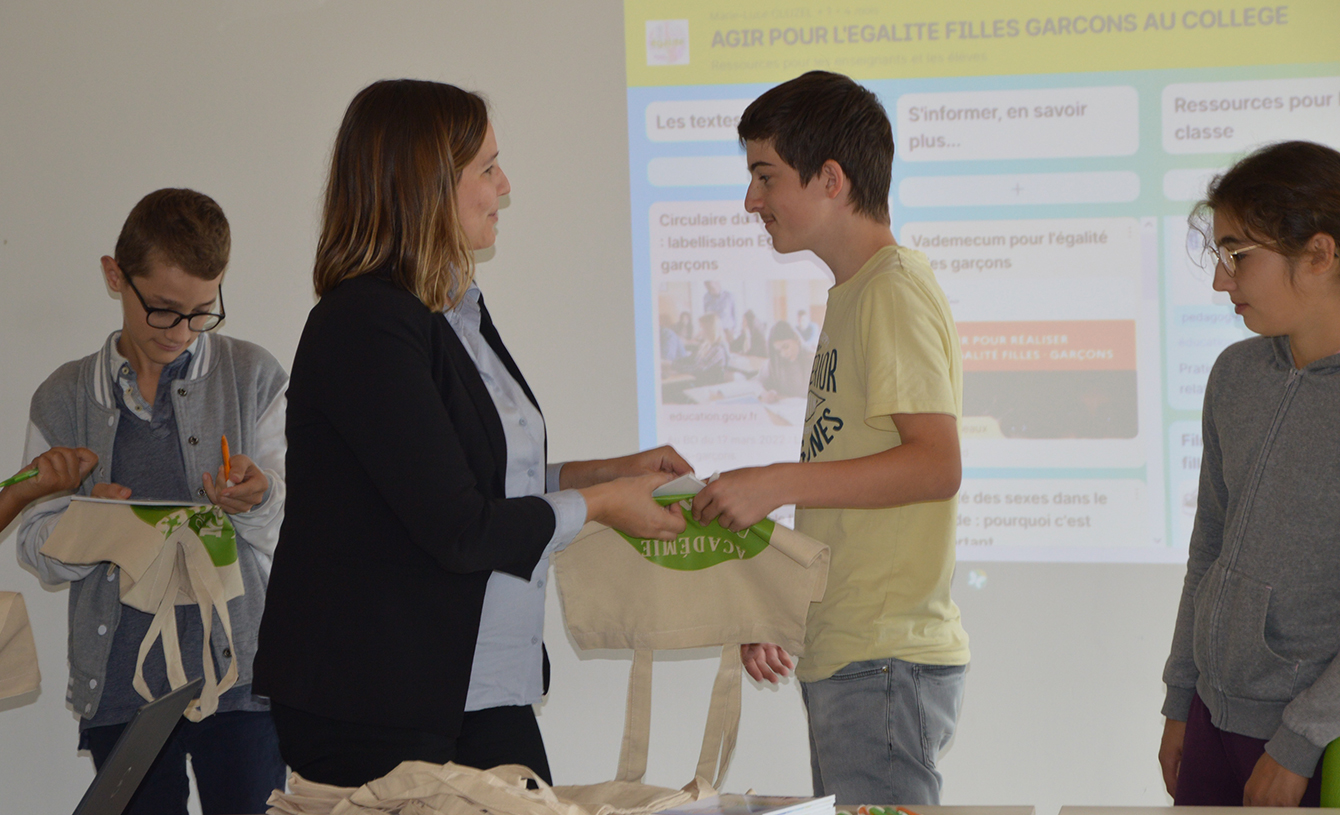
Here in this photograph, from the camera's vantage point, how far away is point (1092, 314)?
296cm

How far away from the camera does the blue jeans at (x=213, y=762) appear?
2.29m

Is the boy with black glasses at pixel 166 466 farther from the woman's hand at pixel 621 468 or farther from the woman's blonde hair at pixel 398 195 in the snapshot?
the woman's blonde hair at pixel 398 195

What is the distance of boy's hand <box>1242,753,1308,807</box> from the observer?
155cm

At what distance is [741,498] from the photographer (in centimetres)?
166

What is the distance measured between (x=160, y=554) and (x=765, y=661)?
1.24 m

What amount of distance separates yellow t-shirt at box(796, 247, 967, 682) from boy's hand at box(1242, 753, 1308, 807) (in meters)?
0.44

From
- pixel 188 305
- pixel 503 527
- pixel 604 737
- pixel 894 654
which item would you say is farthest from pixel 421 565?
pixel 604 737

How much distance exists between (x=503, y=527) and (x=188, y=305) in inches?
48.8

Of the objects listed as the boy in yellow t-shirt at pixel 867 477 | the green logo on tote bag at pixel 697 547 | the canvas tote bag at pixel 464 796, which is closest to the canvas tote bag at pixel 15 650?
the canvas tote bag at pixel 464 796

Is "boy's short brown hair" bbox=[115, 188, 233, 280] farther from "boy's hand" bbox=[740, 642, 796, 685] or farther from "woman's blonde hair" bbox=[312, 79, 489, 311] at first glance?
"boy's hand" bbox=[740, 642, 796, 685]

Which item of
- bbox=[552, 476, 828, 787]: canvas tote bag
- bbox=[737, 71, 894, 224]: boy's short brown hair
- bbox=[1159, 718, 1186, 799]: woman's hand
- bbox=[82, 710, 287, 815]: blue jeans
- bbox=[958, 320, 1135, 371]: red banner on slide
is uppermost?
bbox=[737, 71, 894, 224]: boy's short brown hair

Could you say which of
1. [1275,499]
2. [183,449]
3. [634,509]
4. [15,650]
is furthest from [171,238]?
[1275,499]

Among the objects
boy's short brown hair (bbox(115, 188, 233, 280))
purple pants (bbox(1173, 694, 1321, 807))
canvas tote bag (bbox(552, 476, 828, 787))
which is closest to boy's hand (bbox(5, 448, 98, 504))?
boy's short brown hair (bbox(115, 188, 233, 280))

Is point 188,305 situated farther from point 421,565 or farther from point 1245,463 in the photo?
point 1245,463
